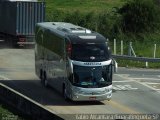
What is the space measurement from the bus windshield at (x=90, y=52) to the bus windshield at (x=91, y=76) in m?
0.39

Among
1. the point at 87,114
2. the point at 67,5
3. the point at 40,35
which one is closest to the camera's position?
the point at 87,114

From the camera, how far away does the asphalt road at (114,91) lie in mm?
26312

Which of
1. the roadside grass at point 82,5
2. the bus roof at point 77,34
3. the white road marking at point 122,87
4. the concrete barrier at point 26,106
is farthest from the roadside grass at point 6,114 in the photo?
the roadside grass at point 82,5

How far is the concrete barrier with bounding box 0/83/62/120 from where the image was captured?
2043 cm

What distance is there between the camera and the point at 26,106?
2322 centimetres

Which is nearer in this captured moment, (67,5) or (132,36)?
(132,36)

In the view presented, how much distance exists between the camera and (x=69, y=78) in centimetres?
2706

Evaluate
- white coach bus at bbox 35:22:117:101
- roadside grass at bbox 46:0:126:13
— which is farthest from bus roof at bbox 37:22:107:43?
roadside grass at bbox 46:0:126:13

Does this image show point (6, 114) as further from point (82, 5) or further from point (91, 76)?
point (82, 5)

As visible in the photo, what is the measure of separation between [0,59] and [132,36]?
45.2ft

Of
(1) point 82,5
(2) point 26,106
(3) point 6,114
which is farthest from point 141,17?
(2) point 26,106

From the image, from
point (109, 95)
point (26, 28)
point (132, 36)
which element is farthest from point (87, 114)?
point (132, 36)

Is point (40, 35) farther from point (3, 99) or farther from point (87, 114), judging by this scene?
point (87, 114)

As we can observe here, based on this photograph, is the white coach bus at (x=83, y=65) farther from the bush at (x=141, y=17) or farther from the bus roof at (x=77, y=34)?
the bush at (x=141, y=17)
